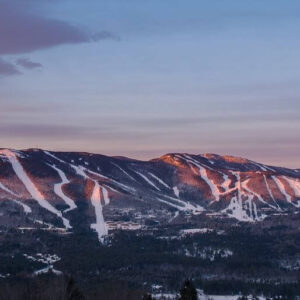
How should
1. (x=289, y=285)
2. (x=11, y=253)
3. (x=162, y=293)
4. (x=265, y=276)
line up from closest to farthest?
1. (x=162, y=293)
2. (x=289, y=285)
3. (x=265, y=276)
4. (x=11, y=253)

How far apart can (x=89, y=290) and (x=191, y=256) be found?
6276cm

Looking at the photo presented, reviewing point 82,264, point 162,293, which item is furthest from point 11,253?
point 162,293

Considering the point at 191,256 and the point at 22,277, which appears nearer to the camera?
the point at 22,277

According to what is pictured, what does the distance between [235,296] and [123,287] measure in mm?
21477

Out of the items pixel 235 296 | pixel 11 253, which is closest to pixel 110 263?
pixel 11 253

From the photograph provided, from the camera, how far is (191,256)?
190125 millimetres

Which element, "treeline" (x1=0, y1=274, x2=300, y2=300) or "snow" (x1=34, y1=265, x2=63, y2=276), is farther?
"snow" (x1=34, y1=265, x2=63, y2=276)

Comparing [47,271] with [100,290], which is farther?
[47,271]

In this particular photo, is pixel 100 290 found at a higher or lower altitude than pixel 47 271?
lower

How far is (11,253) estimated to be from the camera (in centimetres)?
18375

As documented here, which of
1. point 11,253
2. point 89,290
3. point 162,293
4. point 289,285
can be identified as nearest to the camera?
point 89,290

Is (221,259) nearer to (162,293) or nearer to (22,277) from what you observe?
(162,293)

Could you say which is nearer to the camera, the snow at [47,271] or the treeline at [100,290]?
the treeline at [100,290]

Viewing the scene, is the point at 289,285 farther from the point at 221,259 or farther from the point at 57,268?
the point at 57,268
